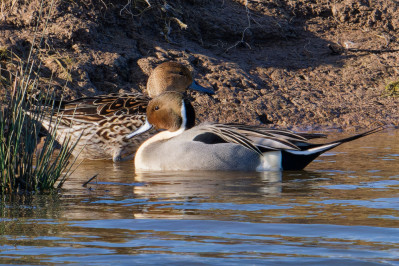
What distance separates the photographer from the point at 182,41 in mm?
10797

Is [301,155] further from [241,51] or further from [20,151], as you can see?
[241,51]

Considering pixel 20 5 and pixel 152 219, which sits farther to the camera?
pixel 20 5

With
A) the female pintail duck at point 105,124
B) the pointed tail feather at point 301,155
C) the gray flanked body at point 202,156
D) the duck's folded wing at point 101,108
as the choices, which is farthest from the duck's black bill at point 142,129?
the pointed tail feather at point 301,155

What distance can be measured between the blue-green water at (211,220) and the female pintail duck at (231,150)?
21 centimetres

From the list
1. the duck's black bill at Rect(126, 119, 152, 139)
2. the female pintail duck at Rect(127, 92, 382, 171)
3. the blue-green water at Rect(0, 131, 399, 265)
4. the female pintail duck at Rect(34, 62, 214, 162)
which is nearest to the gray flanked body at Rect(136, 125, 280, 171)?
the female pintail duck at Rect(127, 92, 382, 171)

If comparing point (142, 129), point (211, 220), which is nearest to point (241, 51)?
point (142, 129)

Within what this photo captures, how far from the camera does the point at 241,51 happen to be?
11.2m

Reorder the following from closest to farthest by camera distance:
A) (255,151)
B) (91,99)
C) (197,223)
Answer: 1. (197,223)
2. (255,151)
3. (91,99)

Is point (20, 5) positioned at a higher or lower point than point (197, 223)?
higher

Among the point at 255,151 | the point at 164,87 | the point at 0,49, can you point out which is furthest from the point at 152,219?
the point at 0,49

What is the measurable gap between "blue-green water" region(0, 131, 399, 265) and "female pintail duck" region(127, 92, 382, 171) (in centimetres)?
21

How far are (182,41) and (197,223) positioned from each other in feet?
22.6

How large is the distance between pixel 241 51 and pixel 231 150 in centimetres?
477

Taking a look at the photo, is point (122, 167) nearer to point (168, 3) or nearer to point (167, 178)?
point (167, 178)
